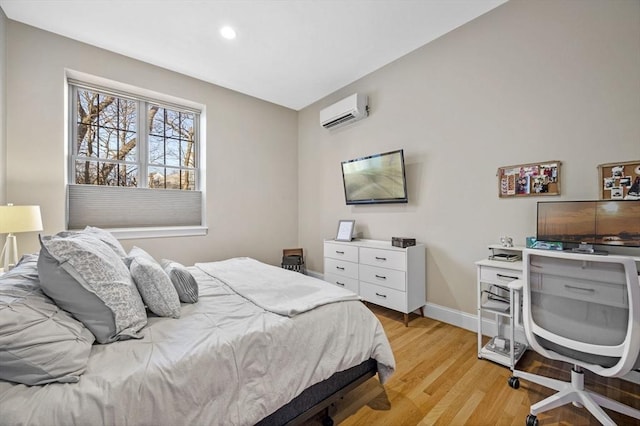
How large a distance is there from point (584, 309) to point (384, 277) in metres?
1.63

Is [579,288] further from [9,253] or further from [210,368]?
[9,253]

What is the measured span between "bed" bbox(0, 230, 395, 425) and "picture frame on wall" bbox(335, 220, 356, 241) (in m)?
1.74

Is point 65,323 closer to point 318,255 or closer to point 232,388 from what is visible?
point 232,388

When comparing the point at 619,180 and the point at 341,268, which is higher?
the point at 619,180

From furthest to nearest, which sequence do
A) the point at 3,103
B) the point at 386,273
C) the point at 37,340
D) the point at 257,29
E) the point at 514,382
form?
the point at 386,273, the point at 257,29, the point at 3,103, the point at 514,382, the point at 37,340

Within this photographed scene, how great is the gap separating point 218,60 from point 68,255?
108 inches

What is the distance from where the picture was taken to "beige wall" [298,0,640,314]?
1886mm

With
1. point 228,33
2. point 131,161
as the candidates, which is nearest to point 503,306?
point 228,33

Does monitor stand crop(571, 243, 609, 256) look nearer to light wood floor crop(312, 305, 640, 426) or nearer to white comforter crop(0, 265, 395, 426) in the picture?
light wood floor crop(312, 305, 640, 426)

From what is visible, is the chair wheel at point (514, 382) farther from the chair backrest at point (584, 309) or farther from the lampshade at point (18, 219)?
the lampshade at point (18, 219)

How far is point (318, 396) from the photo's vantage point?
1.33 m

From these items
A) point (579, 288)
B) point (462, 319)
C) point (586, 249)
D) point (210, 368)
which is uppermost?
A: point (586, 249)

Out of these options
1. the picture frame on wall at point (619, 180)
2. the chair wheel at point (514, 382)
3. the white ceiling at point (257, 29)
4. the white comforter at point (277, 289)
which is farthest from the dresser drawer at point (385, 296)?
the white ceiling at point (257, 29)

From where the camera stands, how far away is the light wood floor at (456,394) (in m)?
1.49
